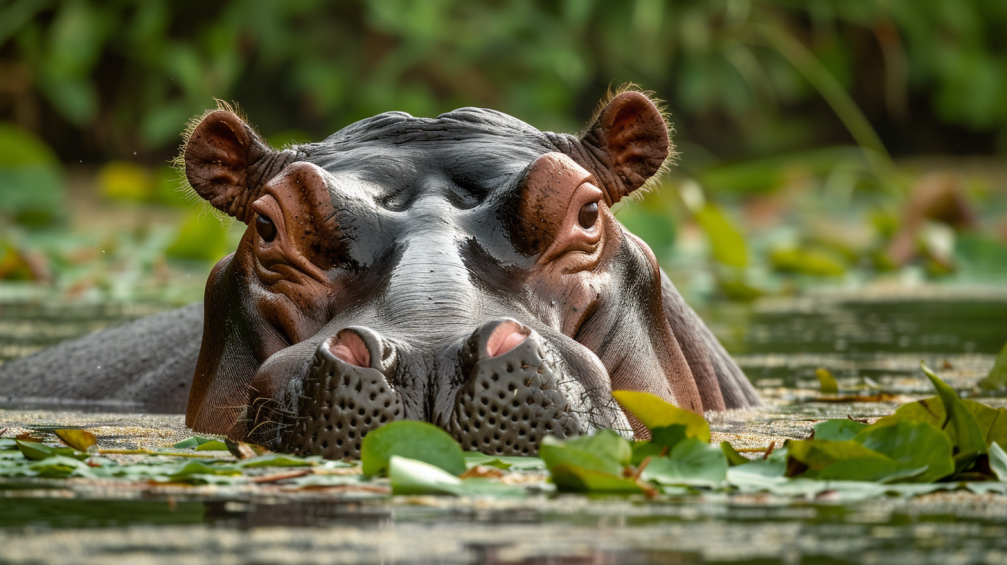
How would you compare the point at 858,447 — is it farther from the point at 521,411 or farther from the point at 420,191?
the point at 420,191

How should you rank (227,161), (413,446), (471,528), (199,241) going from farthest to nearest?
(199,241)
(227,161)
(413,446)
(471,528)

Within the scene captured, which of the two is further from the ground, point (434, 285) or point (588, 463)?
point (434, 285)

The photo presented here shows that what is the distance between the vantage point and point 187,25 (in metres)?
15.1

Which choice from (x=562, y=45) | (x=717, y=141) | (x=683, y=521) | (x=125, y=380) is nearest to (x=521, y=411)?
(x=683, y=521)

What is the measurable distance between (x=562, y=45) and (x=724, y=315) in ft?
23.0

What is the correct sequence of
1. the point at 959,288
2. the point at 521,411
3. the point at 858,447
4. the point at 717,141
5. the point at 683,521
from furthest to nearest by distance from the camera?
the point at 717,141 < the point at 959,288 < the point at 521,411 < the point at 858,447 < the point at 683,521

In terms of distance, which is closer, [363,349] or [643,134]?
[363,349]

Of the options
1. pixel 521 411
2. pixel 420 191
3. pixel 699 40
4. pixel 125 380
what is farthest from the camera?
pixel 699 40

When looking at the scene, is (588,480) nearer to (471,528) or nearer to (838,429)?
(471,528)

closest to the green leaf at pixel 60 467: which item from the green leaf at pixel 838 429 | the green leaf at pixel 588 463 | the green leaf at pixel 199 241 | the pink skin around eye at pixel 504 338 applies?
the pink skin around eye at pixel 504 338

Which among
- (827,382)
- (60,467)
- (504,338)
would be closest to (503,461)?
(504,338)

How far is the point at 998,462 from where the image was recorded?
2.85 meters

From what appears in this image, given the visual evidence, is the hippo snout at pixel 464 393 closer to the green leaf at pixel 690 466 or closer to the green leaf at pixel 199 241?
the green leaf at pixel 690 466

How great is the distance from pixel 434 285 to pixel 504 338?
1.27 ft
